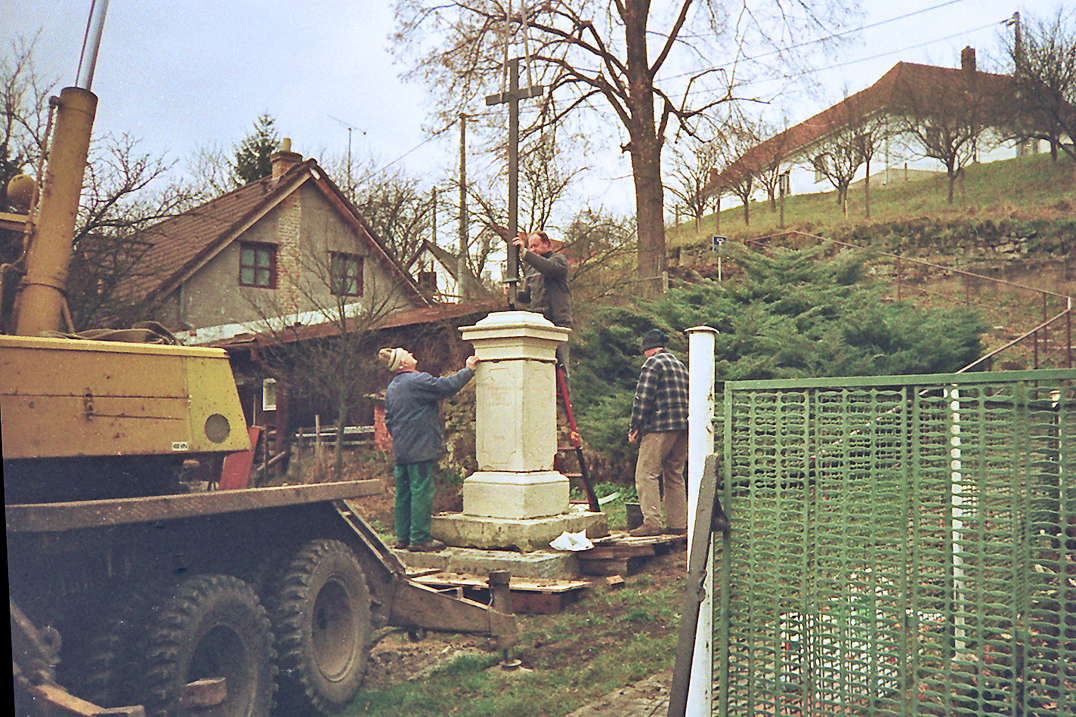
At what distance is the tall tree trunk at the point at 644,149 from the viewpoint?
13602 mm

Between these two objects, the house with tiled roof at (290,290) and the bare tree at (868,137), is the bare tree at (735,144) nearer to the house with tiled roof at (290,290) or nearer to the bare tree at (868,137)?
the bare tree at (868,137)

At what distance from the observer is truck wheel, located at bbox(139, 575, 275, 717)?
3.28m

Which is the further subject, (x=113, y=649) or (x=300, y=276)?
(x=300, y=276)

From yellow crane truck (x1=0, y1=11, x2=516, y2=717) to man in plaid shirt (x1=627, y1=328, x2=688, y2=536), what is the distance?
299cm

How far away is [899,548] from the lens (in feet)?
9.15

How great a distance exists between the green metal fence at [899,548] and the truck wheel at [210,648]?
1.98 metres

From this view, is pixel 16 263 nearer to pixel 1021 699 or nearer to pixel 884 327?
pixel 1021 699

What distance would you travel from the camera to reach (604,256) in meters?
16.1

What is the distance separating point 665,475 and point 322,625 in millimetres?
3403

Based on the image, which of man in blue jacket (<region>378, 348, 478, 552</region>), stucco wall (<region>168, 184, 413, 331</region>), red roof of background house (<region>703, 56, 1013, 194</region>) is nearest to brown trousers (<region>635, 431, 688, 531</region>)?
man in blue jacket (<region>378, 348, 478, 552</region>)

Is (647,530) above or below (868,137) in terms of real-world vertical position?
below

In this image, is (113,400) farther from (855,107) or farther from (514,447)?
(855,107)

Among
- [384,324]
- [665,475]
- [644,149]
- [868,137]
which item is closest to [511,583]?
[665,475]

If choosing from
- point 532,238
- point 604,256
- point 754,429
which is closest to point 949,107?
point 604,256
